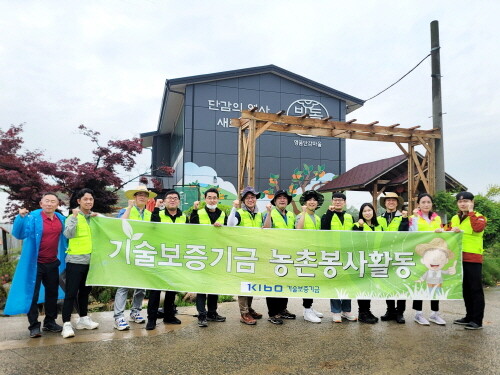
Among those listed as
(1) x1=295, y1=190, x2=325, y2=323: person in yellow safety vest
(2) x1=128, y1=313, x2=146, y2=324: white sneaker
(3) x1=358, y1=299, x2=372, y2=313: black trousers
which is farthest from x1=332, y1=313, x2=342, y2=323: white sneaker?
(2) x1=128, y1=313, x2=146, y2=324: white sneaker

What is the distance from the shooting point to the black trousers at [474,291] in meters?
4.59

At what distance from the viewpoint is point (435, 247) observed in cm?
477

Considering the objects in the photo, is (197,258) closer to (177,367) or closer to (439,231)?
(177,367)

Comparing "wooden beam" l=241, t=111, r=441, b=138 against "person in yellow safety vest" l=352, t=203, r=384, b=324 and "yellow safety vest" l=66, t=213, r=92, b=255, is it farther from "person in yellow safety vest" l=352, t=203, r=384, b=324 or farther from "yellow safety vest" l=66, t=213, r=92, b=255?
"yellow safety vest" l=66, t=213, r=92, b=255

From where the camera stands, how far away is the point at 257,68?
17.4m

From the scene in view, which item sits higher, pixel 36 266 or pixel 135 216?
pixel 135 216

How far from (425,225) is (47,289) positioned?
14.8ft

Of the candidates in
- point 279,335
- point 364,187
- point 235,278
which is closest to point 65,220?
point 235,278

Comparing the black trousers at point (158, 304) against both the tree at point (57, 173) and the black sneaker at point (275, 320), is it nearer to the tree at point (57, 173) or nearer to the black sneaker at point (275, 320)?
the black sneaker at point (275, 320)

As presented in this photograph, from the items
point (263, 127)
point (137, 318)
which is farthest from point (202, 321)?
point (263, 127)

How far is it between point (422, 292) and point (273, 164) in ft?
42.8

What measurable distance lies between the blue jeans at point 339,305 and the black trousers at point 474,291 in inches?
55.7

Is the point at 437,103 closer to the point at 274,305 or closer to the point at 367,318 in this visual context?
the point at 367,318

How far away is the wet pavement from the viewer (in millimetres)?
3301
